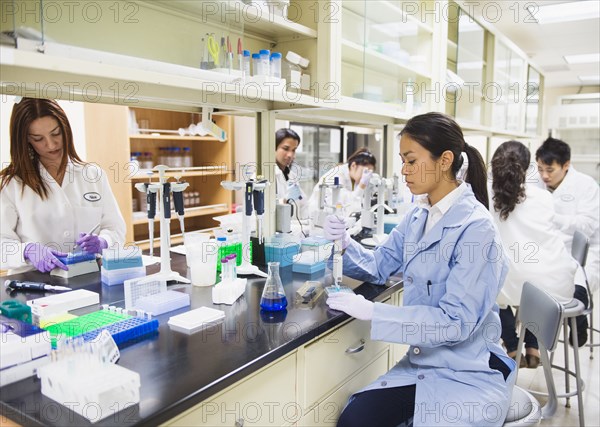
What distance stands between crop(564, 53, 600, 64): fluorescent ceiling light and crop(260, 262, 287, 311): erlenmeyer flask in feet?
20.0

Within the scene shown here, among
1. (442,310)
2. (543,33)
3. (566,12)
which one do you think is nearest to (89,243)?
(442,310)

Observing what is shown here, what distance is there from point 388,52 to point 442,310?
1850 mm

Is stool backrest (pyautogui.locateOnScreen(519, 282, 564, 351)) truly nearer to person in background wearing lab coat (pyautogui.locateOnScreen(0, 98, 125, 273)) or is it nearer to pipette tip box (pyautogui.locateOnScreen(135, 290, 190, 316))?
pipette tip box (pyautogui.locateOnScreen(135, 290, 190, 316))

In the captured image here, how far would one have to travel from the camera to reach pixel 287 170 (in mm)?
2619

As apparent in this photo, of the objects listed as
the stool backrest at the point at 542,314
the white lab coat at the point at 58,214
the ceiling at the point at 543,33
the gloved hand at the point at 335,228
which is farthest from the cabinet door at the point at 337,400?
the ceiling at the point at 543,33

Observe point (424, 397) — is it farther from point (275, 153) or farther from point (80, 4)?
point (80, 4)

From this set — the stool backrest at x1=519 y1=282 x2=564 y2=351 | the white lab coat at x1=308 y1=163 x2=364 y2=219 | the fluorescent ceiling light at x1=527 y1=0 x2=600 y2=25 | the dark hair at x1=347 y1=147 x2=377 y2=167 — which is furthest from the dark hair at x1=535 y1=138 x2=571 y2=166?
the stool backrest at x1=519 y1=282 x2=564 y2=351

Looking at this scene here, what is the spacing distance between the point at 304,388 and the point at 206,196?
2.40m

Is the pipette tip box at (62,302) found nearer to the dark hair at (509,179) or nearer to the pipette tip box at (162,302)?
the pipette tip box at (162,302)

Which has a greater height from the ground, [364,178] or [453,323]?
[364,178]

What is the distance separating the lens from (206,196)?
3.55 meters

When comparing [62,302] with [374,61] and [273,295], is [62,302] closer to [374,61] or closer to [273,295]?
[273,295]

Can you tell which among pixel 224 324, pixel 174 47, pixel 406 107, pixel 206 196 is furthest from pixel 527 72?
pixel 224 324

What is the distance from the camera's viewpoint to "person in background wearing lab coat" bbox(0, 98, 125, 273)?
1872 millimetres
